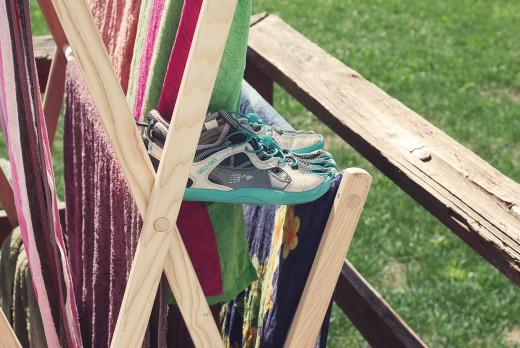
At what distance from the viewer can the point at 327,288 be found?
50.8 inches

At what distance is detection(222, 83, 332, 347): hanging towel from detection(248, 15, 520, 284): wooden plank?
0.74 feet

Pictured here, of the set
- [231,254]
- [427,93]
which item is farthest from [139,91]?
[427,93]

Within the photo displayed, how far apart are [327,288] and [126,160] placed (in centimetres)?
38

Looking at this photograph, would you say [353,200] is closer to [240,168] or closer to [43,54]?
[240,168]

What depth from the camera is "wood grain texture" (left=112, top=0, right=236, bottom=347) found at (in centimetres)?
106

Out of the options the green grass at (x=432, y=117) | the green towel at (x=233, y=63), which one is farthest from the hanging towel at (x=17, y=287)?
the green grass at (x=432, y=117)

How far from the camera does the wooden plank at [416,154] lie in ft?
4.41

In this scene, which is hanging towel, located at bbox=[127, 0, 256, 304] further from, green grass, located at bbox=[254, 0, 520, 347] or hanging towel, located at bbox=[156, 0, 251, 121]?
green grass, located at bbox=[254, 0, 520, 347]

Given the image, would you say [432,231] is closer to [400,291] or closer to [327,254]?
[400,291]

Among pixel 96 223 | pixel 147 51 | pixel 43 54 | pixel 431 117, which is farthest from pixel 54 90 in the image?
pixel 431 117

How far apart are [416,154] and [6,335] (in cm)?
78

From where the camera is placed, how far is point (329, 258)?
1270 millimetres

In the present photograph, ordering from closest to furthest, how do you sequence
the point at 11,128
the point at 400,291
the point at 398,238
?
1. the point at 11,128
2. the point at 400,291
3. the point at 398,238

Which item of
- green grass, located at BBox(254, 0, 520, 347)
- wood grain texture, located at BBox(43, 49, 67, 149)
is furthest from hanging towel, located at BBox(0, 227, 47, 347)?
green grass, located at BBox(254, 0, 520, 347)
